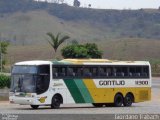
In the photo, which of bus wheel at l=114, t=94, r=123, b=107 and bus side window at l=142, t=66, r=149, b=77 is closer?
bus wheel at l=114, t=94, r=123, b=107

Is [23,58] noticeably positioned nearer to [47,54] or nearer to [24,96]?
[47,54]

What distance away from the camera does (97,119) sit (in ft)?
82.0

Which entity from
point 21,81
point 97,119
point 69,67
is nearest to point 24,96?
point 21,81

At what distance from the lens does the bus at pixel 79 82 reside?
3634cm

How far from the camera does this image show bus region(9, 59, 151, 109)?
3634 centimetres

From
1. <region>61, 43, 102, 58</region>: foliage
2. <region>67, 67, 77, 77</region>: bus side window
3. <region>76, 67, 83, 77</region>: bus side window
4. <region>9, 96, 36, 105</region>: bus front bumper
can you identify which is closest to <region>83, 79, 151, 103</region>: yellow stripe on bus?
<region>76, 67, 83, 77</region>: bus side window

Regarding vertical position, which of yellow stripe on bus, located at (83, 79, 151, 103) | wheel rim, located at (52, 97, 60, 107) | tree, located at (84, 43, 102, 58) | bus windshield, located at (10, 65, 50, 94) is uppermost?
tree, located at (84, 43, 102, 58)

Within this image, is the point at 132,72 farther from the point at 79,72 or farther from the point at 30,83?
the point at 30,83

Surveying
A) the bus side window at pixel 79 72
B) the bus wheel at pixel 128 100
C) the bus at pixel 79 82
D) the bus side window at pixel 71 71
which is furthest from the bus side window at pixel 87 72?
the bus wheel at pixel 128 100

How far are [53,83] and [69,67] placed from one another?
1.57 meters

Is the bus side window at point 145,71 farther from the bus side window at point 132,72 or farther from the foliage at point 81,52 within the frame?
the foliage at point 81,52

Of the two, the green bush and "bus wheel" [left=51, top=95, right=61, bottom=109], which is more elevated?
the green bush

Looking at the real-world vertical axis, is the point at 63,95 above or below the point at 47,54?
below

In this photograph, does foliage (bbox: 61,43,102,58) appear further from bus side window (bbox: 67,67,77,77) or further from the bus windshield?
the bus windshield
